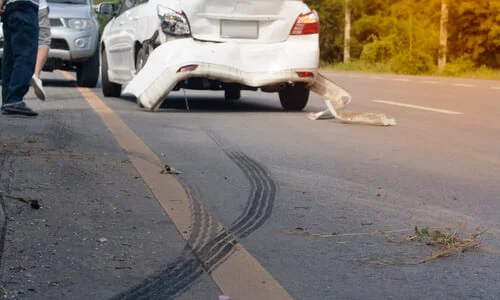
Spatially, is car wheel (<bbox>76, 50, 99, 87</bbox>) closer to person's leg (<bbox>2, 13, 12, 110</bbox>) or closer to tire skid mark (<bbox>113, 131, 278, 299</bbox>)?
person's leg (<bbox>2, 13, 12, 110</bbox>)

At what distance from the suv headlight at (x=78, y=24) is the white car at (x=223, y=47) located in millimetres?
4829

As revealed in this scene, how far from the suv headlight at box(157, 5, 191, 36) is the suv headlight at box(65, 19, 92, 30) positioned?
18.4 feet

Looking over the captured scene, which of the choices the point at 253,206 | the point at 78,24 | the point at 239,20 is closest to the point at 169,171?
the point at 253,206

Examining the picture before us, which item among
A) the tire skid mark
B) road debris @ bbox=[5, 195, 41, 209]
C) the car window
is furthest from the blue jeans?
road debris @ bbox=[5, 195, 41, 209]

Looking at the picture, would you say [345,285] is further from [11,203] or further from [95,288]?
[11,203]

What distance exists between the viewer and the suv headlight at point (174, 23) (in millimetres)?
10922

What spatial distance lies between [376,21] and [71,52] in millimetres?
44683

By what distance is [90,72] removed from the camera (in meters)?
16.2

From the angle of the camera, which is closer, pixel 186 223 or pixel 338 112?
pixel 186 223

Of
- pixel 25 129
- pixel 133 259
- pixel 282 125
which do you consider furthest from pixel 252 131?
pixel 133 259

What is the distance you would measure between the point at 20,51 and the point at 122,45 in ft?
9.19

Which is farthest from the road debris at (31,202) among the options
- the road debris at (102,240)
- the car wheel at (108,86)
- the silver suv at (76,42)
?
the silver suv at (76,42)

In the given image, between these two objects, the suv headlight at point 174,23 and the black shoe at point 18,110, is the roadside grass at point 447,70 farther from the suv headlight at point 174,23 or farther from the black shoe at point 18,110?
the black shoe at point 18,110

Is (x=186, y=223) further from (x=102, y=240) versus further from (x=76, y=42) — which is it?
(x=76, y=42)
